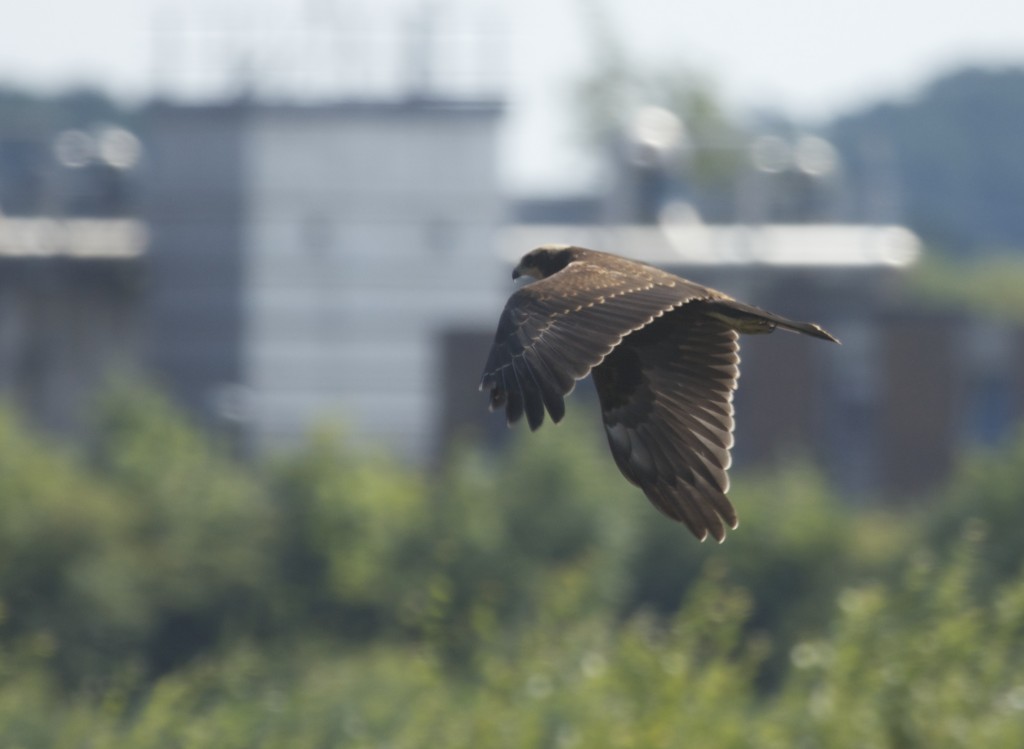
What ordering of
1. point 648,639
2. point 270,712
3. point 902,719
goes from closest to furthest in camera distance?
point 902,719 → point 648,639 → point 270,712

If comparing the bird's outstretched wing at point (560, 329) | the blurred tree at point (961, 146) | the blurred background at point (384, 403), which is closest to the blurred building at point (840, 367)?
the blurred background at point (384, 403)

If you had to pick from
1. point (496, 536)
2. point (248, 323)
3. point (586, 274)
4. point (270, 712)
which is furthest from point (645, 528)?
point (586, 274)

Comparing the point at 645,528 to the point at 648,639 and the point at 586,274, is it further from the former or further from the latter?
the point at 586,274

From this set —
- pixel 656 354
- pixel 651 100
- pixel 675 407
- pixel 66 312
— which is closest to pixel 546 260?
pixel 656 354

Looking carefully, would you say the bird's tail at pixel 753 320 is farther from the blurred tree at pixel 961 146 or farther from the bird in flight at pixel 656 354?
the blurred tree at pixel 961 146

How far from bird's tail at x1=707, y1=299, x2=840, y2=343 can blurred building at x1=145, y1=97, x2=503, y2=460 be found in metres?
28.7

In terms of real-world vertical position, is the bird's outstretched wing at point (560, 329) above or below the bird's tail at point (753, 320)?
above

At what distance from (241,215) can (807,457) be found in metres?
11.2

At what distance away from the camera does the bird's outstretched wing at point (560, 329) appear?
8.09 metres

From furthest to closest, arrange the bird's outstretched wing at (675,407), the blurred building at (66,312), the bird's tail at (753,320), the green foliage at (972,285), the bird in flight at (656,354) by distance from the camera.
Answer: the green foliage at (972,285), the blurred building at (66,312), the bird's outstretched wing at (675,407), the bird's tail at (753,320), the bird in flight at (656,354)

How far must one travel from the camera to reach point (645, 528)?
34.2 m

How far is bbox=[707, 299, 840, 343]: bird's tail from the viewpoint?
354 inches

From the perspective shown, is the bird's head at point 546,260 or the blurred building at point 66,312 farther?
the blurred building at point 66,312

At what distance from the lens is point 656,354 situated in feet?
33.1
